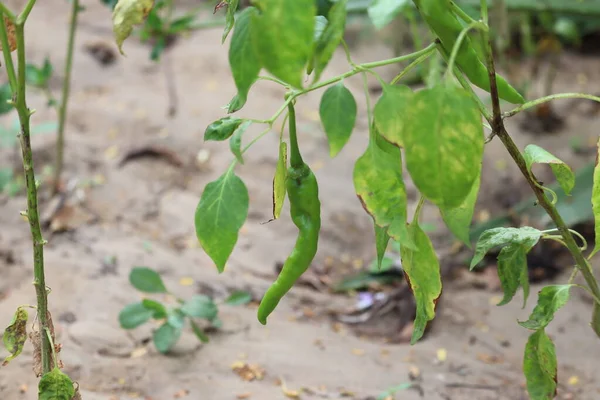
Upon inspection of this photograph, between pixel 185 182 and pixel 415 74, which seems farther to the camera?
pixel 415 74

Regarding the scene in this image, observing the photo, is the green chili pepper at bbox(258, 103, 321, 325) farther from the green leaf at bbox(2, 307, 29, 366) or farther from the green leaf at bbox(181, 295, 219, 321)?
the green leaf at bbox(181, 295, 219, 321)

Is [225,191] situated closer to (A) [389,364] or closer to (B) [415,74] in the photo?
(A) [389,364]

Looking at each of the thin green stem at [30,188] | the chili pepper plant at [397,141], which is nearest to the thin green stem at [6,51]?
the thin green stem at [30,188]

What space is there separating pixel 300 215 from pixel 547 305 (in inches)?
16.2

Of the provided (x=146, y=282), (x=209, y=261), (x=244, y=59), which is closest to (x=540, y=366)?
(x=244, y=59)

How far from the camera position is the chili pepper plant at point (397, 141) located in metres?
0.67

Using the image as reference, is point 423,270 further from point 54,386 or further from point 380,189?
point 54,386

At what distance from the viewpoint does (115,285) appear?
1.94m

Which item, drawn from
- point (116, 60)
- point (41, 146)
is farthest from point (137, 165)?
point (116, 60)

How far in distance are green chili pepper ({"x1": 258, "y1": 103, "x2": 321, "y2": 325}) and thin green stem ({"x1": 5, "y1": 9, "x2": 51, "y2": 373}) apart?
309 millimetres

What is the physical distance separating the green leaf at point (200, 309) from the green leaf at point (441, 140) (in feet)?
3.56

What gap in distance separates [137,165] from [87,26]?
1.46m

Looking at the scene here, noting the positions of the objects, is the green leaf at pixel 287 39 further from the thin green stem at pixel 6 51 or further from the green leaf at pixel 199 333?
the green leaf at pixel 199 333

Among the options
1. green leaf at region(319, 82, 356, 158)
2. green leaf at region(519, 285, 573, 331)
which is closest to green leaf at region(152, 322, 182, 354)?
green leaf at region(519, 285, 573, 331)
